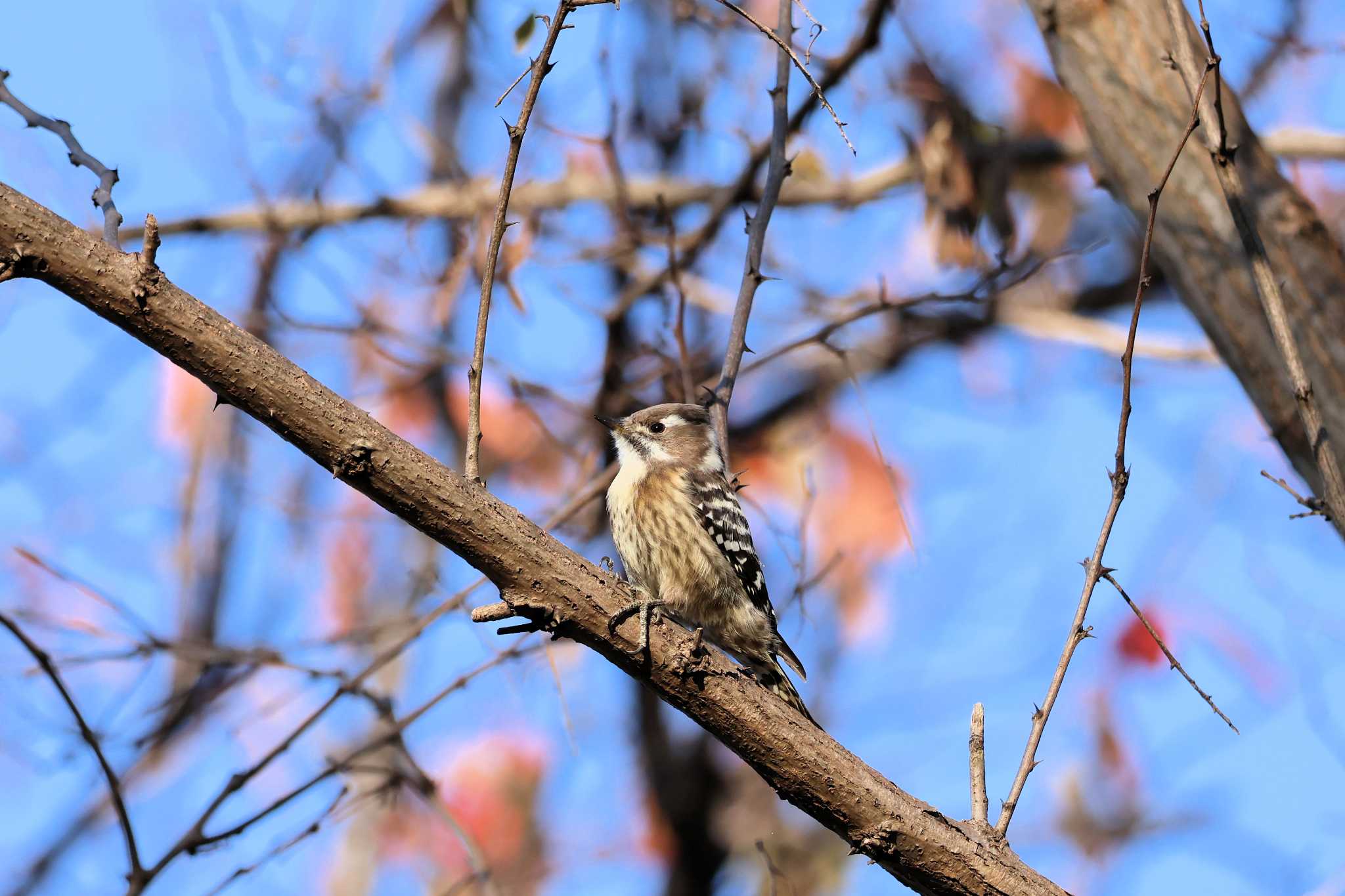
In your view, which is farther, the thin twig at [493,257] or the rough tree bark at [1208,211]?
Result: the rough tree bark at [1208,211]

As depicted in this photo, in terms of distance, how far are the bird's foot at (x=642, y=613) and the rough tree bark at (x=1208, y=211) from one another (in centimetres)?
242

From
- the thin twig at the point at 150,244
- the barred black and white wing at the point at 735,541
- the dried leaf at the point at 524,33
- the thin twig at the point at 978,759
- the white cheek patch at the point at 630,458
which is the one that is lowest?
the thin twig at the point at 978,759

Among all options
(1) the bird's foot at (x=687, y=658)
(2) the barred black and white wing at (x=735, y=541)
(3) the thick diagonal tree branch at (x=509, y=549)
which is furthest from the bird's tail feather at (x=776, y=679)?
(1) the bird's foot at (x=687, y=658)

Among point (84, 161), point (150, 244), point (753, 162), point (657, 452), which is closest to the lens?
point (150, 244)

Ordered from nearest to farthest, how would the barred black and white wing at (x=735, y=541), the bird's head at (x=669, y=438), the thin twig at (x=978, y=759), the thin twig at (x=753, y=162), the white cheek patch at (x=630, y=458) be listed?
the thin twig at (x=978, y=759)
the barred black and white wing at (x=735, y=541)
the white cheek patch at (x=630, y=458)
the bird's head at (x=669, y=438)
the thin twig at (x=753, y=162)

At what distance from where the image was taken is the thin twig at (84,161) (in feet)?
8.57

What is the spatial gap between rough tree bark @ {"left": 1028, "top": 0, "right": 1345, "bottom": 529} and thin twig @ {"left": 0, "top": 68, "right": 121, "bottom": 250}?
129 inches

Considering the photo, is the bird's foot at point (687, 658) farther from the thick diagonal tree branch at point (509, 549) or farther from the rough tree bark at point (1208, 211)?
the rough tree bark at point (1208, 211)

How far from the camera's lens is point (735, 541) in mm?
4621

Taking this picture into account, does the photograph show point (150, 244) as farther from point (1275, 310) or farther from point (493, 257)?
point (1275, 310)

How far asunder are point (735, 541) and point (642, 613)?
1875 millimetres

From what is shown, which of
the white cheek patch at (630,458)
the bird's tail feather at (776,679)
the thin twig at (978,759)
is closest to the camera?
the thin twig at (978,759)

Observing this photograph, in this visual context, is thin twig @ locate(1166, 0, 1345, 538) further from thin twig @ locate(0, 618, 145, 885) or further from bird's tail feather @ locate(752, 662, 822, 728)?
thin twig @ locate(0, 618, 145, 885)

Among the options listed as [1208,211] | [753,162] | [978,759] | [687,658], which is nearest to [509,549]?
[687,658]
